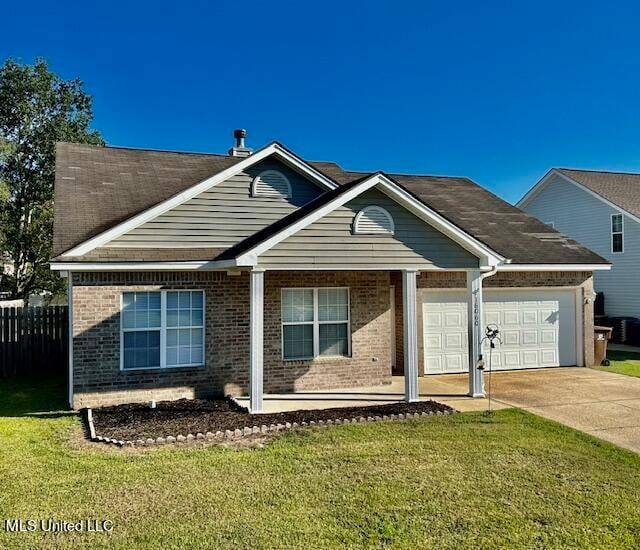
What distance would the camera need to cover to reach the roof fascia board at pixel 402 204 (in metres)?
9.44

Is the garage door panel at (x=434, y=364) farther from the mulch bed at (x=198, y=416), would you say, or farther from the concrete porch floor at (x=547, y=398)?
the mulch bed at (x=198, y=416)

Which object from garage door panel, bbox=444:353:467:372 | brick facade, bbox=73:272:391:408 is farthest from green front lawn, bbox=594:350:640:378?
brick facade, bbox=73:272:391:408

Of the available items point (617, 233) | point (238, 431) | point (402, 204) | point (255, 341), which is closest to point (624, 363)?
point (617, 233)

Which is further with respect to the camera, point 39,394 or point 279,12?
point 279,12

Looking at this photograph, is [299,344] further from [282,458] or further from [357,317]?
[282,458]

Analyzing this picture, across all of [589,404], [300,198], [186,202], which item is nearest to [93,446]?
[186,202]

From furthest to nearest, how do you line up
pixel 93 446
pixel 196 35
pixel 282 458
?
pixel 196 35, pixel 93 446, pixel 282 458

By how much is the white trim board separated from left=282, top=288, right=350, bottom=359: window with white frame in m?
15.3

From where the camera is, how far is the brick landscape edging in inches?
301

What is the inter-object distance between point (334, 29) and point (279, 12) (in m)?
1.97

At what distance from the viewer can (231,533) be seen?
16.1 ft

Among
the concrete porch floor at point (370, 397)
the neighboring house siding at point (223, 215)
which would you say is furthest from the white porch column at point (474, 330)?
the neighboring house siding at point (223, 215)

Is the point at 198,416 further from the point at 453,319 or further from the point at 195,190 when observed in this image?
the point at 453,319

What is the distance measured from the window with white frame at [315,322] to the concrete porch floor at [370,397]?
95 centimetres
